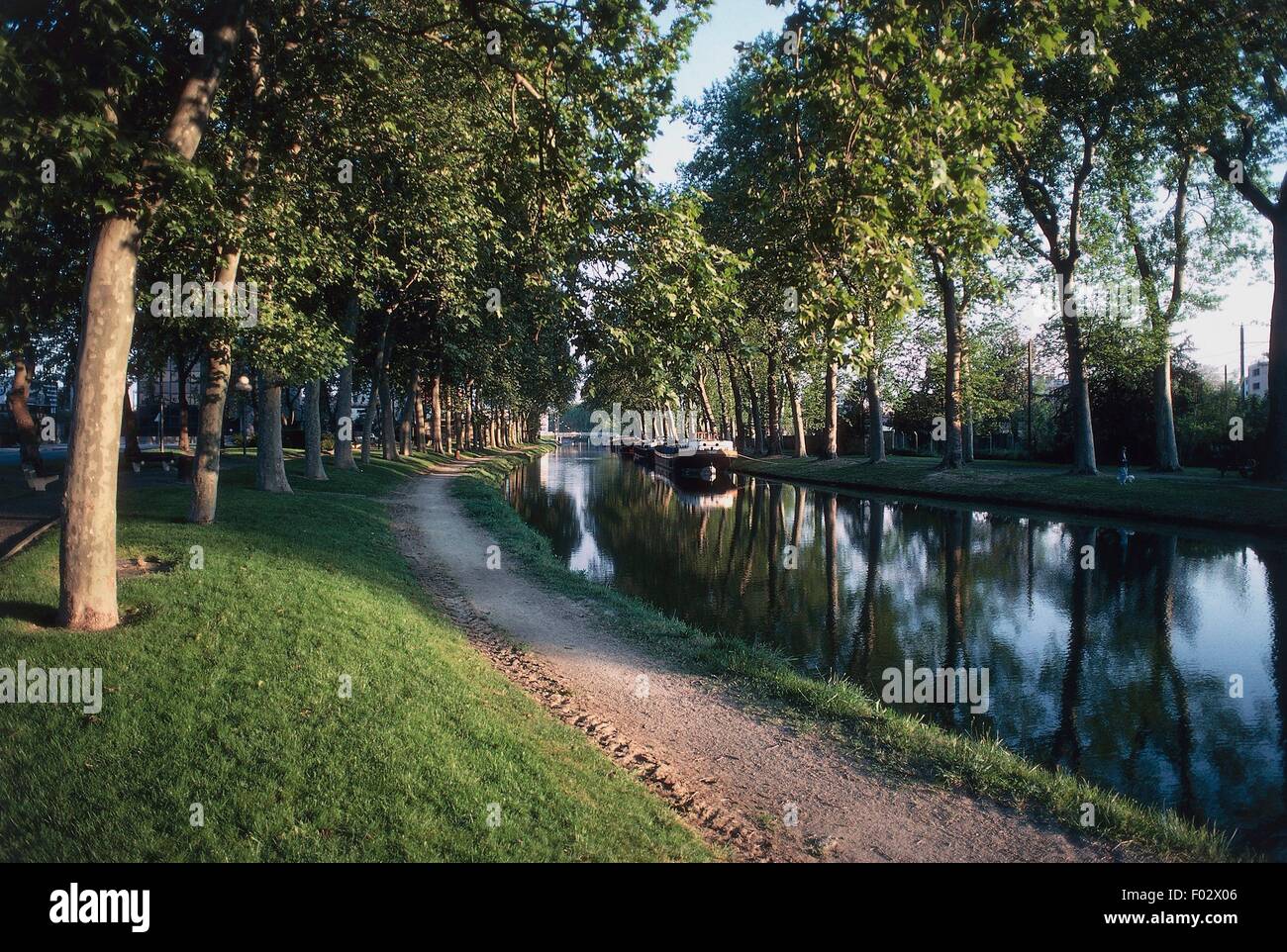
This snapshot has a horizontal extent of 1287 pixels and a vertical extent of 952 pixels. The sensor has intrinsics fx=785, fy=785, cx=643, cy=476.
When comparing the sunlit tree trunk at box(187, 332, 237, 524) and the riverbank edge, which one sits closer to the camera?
the riverbank edge

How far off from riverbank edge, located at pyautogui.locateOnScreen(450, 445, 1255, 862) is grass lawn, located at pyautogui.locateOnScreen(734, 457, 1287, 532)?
723 inches

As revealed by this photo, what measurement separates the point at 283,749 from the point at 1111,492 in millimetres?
27913

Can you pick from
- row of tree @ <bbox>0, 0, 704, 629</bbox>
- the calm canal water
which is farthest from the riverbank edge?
row of tree @ <bbox>0, 0, 704, 629</bbox>

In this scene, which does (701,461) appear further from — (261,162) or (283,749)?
(283,749)

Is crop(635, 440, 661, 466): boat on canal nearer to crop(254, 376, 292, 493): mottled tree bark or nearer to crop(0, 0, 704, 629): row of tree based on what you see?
crop(254, 376, 292, 493): mottled tree bark

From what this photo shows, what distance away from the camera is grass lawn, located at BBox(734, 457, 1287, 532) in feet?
71.5

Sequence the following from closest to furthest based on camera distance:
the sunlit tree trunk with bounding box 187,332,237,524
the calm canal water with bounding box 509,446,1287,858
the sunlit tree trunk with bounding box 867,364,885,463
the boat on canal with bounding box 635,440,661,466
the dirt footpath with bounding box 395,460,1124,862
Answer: the dirt footpath with bounding box 395,460,1124,862, the calm canal water with bounding box 509,446,1287,858, the sunlit tree trunk with bounding box 187,332,237,524, the sunlit tree trunk with bounding box 867,364,885,463, the boat on canal with bounding box 635,440,661,466

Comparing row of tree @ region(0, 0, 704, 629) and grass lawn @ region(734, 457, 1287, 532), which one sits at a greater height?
row of tree @ region(0, 0, 704, 629)

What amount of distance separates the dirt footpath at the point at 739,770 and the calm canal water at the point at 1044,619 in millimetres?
1950

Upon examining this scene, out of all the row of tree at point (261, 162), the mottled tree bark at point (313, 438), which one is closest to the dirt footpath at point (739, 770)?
the row of tree at point (261, 162)

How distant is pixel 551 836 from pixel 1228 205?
124 feet

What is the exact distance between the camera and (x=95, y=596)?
739 cm

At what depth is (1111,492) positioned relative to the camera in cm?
2650

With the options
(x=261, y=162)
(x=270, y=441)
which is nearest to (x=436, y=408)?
(x=270, y=441)
